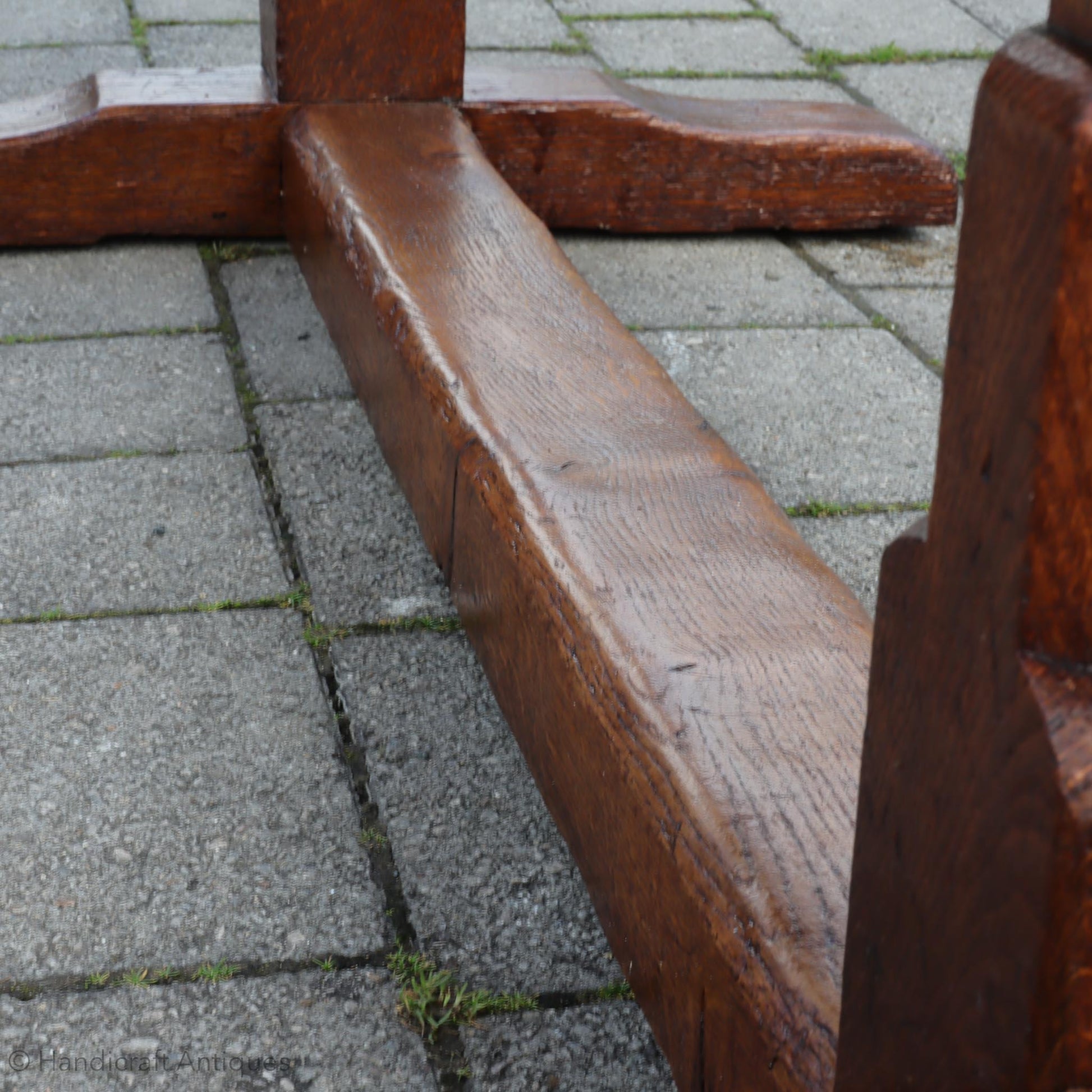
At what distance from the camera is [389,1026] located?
1092 millimetres

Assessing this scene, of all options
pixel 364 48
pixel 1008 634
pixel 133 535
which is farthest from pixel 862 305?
pixel 1008 634

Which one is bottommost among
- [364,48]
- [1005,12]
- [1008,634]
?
[1005,12]

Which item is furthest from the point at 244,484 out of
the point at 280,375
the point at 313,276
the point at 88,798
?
the point at 88,798

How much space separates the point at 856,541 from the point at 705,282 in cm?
80

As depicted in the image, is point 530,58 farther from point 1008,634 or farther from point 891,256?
point 1008,634

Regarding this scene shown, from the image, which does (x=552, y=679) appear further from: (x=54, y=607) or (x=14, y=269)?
(x=14, y=269)

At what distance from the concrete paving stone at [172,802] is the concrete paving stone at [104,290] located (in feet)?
2.62

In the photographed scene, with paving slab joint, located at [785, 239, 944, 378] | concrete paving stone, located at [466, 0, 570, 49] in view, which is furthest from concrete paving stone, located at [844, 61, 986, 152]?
concrete paving stone, located at [466, 0, 570, 49]

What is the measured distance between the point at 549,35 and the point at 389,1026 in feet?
9.33

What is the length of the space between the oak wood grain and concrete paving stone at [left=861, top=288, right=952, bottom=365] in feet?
3.14

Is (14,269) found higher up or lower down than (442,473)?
lower down

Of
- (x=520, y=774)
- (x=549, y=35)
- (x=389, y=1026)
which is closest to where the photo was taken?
(x=389, y=1026)

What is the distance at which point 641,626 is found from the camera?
1059 millimetres

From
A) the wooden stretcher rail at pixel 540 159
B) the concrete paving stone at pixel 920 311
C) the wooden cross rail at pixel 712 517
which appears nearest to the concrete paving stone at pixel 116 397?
the wooden cross rail at pixel 712 517
